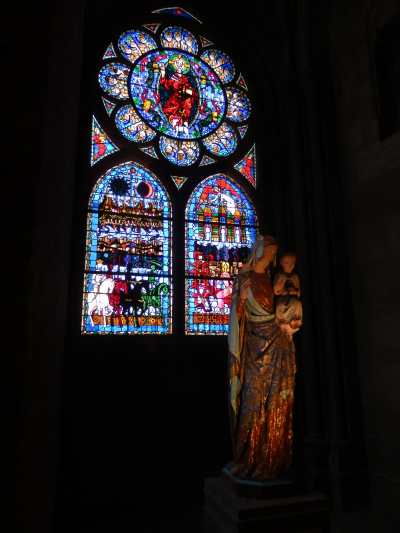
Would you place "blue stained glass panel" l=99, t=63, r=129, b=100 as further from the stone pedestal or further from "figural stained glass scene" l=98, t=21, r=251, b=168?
the stone pedestal

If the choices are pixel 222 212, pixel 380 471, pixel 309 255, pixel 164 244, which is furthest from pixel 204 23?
pixel 380 471

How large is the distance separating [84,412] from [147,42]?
5.35 m

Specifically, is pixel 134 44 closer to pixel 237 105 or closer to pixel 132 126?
pixel 132 126

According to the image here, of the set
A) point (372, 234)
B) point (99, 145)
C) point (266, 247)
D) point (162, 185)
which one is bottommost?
point (266, 247)

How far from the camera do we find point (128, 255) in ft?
17.1

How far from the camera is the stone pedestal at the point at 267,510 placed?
93.4 inches

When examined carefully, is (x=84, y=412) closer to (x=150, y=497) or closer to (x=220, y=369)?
(x=150, y=497)

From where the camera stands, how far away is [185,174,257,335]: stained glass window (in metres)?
5.34

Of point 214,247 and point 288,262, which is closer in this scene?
point 288,262

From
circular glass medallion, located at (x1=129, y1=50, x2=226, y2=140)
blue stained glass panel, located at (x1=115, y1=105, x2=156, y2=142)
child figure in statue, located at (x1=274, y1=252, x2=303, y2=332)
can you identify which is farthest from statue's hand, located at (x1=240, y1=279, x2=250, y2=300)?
circular glass medallion, located at (x1=129, y1=50, x2=226, y2=140)

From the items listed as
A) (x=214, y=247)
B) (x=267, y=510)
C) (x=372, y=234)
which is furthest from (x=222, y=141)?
(x=267, y=510)

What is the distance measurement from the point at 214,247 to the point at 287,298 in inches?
111

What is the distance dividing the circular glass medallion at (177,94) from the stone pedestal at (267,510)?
15.7 feet

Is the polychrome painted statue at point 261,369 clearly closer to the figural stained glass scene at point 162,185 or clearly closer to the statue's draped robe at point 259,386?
the statue's draped robe at point 259,386
